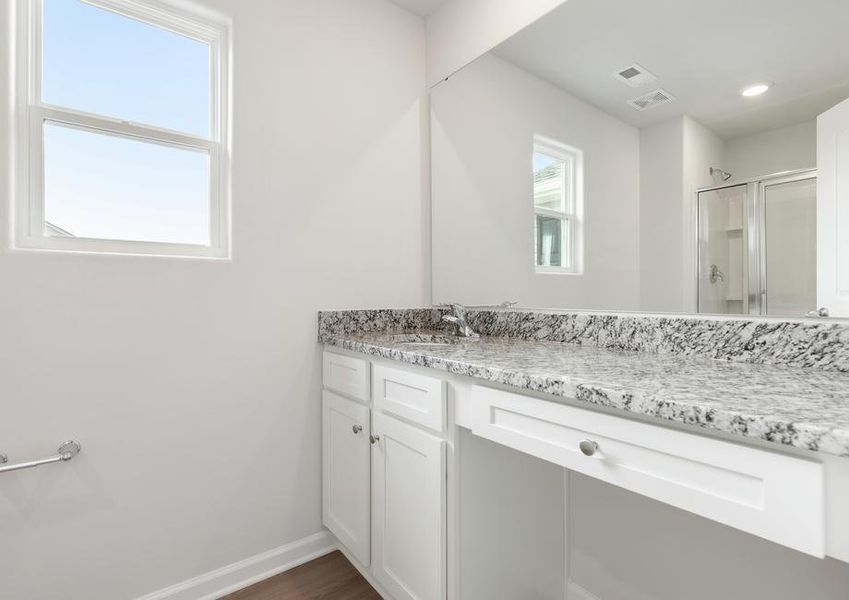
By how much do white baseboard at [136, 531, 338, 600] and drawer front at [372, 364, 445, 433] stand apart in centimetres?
79

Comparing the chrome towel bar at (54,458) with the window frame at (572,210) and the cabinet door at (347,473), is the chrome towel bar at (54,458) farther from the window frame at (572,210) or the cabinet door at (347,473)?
the window frame at (572,210)

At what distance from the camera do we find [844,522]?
1.89 ft

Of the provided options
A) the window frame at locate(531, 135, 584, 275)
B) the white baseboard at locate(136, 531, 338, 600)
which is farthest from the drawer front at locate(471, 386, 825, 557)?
the white baseboard at locate(136, 531, 338, 600)

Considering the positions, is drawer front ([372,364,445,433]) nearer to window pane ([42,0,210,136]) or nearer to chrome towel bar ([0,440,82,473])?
chrome towel bar ([0,440,82,473])

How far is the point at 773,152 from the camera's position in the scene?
45.2 inches

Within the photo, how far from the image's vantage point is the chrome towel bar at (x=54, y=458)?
1.21 m

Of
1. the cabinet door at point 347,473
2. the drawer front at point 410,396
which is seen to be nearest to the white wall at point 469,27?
the drawer front at point 410,396

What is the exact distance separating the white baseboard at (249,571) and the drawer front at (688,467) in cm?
122

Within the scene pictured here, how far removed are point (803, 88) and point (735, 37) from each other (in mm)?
225

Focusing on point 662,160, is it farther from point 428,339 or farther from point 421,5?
point 421,5

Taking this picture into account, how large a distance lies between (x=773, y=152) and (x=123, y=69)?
2.08m

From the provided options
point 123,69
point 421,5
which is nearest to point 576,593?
point 123,69

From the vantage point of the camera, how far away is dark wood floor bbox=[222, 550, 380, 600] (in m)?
1.57

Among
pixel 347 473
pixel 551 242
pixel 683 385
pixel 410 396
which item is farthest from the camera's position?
pixel 551 242
